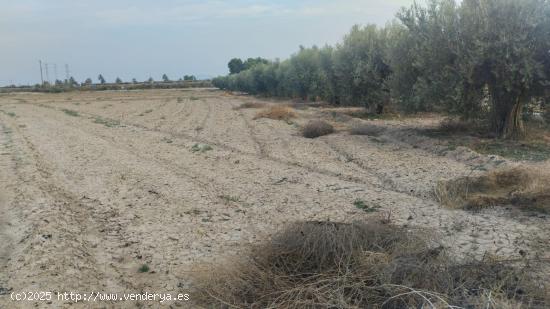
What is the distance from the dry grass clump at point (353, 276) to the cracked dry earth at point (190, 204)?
80cm

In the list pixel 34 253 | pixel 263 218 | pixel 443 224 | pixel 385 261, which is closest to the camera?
→ pixel 385 261

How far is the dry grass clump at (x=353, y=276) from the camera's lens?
3.76 m

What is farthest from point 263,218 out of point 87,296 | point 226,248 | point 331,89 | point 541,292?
point 331,89

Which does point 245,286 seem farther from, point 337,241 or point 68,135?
point 68,135

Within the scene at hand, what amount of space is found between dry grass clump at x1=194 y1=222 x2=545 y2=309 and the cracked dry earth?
0.80 metres

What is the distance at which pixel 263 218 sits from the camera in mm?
6957

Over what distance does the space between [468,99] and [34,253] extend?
40.0ft

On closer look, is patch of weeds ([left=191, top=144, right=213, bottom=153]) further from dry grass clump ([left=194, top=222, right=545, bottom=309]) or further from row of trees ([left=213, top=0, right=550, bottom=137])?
dry grass clump ([left=194, top=222, right=545, bottom=309])

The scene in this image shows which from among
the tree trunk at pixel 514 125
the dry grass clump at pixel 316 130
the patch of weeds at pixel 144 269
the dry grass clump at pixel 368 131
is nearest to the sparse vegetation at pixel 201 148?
the dry grass clump at pixel 316 130

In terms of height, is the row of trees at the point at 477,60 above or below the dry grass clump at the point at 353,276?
above

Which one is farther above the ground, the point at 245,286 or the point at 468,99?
the point at 468,99

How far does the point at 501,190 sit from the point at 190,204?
203 inches

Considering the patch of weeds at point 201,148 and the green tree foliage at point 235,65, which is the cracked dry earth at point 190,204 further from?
the green tree foliage at point 235,65

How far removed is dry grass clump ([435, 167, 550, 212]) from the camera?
22.9ft
